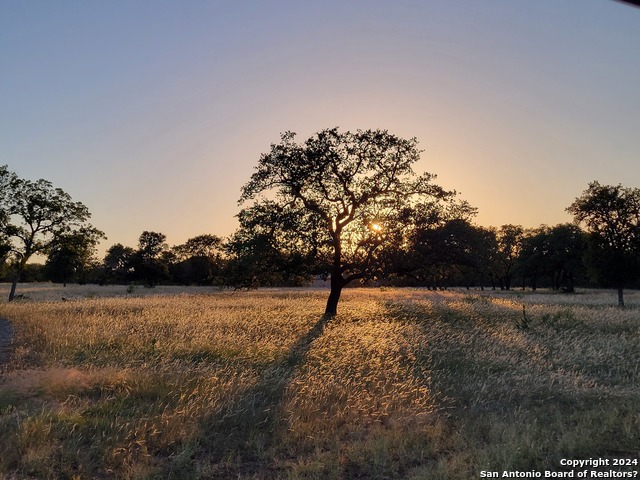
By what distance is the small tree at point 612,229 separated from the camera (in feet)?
115

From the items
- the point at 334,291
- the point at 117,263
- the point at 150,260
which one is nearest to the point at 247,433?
the point at 334,291

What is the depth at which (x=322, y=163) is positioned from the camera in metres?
22.8

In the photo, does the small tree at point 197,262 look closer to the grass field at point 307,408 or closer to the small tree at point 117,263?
the small tree at point 117,263

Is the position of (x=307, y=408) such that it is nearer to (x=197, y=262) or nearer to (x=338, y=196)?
(x=338, y=196)

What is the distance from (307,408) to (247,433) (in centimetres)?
112

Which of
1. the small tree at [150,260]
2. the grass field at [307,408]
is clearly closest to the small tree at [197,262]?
the small tree at [150,260]

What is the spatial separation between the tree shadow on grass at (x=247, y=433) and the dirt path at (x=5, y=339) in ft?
22.5

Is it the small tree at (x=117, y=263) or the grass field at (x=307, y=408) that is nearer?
the grass field at (x=307, y=408)

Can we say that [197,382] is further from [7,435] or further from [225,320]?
[225,320]

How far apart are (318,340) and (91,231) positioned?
30264 mm

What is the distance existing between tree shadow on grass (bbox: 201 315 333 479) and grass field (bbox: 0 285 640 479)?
0.03 m

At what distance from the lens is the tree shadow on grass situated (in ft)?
17.1

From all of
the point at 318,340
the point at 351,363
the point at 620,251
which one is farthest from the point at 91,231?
the point at 620,251

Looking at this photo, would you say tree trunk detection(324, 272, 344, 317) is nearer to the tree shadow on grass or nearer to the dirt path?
the dirt path
